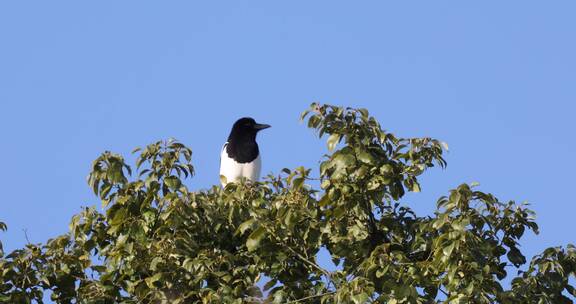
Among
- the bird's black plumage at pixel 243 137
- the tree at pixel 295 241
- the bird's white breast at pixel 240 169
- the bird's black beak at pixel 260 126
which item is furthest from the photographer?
the bird's black beak at pixel 260 126

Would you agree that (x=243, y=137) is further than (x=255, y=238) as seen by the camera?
Yes

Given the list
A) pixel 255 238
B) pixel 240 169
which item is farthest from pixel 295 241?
pixel 240 169

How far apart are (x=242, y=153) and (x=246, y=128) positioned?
47 centimetres

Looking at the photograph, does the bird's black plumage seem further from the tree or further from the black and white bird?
the tree

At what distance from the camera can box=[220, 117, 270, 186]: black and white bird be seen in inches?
661

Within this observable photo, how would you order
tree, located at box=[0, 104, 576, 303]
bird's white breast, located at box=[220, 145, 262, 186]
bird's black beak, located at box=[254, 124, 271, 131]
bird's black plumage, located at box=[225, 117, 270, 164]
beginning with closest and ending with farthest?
tree, located at box=[0, 104, 576, 303] < bird's white breast, located at box=[220, 145, 262, 186] < bird's black plumage, located at box=[225, 117, 270, 164] < bird's black beak, located at box=[254, 124, 271, 131]

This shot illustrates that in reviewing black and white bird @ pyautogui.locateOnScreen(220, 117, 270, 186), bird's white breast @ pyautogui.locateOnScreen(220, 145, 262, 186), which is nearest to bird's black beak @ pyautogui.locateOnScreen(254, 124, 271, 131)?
black and white bird @ pyautogui.locateOnScreen(220, 117, 270, 186)

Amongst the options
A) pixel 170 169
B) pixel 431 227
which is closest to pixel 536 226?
pixel 431 227

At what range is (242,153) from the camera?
16.9 metres

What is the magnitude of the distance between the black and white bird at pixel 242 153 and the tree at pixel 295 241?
5275 millimetres

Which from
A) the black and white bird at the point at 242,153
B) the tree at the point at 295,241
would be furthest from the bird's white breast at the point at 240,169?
the tree at the point at 295,241

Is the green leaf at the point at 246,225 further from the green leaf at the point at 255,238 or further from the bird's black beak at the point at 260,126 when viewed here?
the bird's black beak at the point at 260,126

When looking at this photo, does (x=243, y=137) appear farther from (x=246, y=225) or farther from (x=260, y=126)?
(x=246, y=225)

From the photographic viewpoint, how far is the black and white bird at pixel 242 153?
16.8 meters
